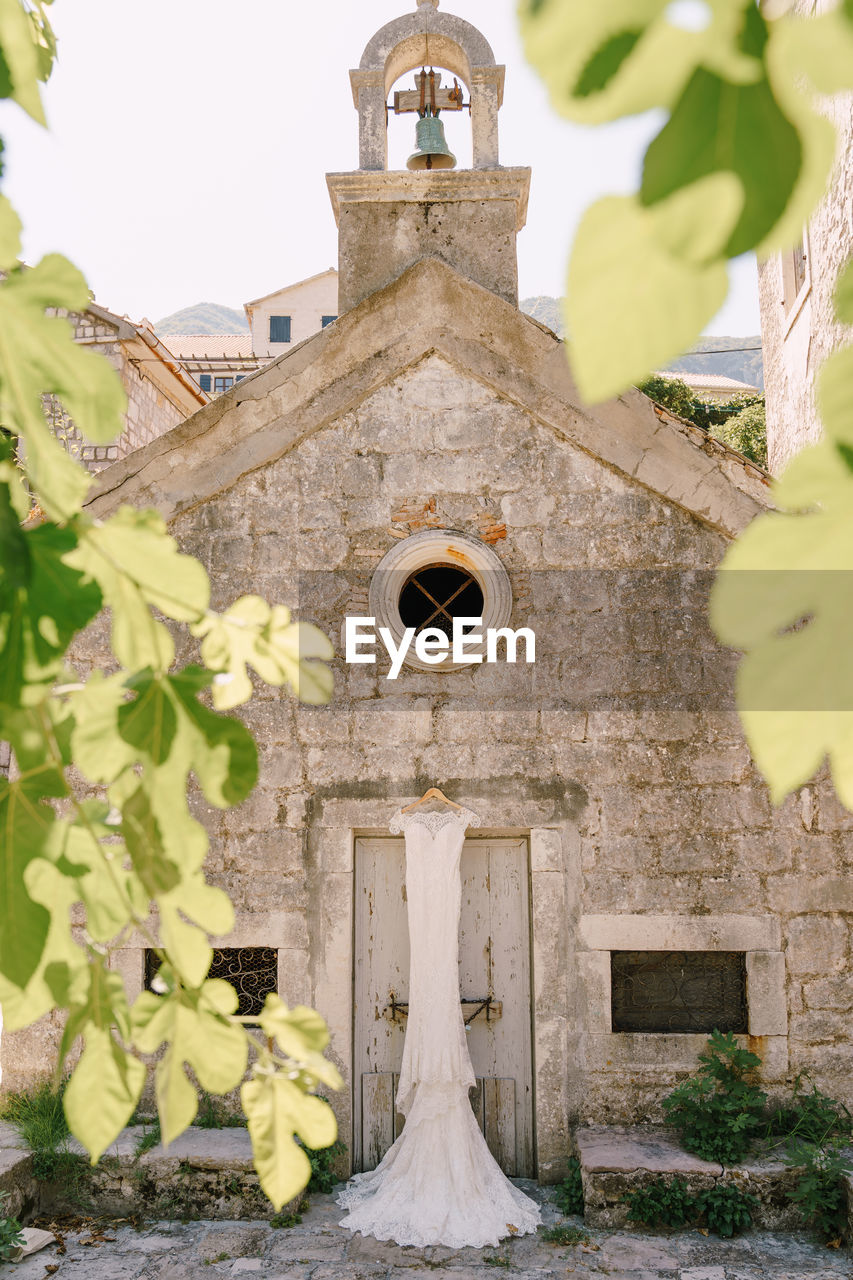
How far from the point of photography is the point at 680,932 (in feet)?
17.6

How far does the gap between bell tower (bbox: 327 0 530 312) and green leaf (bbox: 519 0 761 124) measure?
6.22 m

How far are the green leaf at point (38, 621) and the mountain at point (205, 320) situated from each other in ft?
463

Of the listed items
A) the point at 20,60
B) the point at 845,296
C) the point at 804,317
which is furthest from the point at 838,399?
the point at 804,317

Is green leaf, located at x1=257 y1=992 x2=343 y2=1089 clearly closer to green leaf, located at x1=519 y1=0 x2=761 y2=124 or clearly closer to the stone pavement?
green leaf, located at x1=519 y1=0 x2=761 y2=124

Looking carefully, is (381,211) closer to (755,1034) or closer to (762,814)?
(762,814)

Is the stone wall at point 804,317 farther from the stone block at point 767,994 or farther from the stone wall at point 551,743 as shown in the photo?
the stone block at point 767,994

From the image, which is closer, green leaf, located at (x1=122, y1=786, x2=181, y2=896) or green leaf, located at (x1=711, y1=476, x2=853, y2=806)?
green leaf, located at (x1=711, y1=476, x2=853, y2=806)

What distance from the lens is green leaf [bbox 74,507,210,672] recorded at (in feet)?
2.48

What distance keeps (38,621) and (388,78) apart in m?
7.11

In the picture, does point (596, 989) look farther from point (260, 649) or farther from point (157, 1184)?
point (260, 649)

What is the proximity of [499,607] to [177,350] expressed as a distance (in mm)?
30472

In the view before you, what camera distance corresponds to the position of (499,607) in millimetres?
5648

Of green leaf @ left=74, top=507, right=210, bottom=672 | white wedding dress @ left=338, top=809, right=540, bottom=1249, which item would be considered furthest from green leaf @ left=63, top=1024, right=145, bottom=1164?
white wedding dress @ left=338, top=809, right=540, bottom=1249

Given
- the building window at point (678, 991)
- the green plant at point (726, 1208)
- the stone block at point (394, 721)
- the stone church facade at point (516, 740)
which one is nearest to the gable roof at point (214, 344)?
the stone church facade at point (516, 740)
